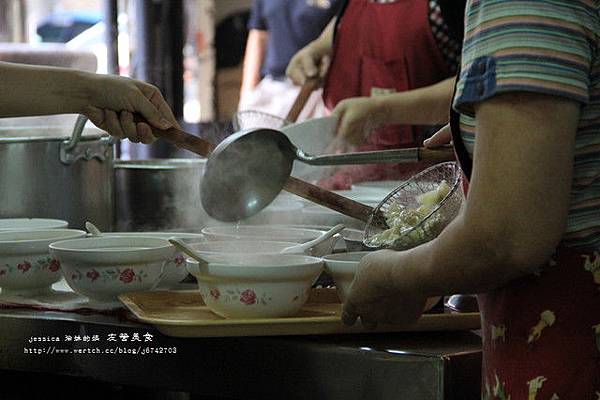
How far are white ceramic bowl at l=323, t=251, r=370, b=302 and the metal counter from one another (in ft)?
0.27

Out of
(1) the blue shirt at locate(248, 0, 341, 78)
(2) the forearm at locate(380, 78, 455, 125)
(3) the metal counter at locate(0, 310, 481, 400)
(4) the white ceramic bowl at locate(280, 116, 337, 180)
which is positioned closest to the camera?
(3) the metal counter at locate(0, 310, 481, 400)

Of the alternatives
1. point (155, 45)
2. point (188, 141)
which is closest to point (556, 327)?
point (188, 141)

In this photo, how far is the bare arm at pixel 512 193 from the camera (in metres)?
1.12

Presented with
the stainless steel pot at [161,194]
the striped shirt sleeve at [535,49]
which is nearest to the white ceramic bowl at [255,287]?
the striped shirt sleeve at [535,49]

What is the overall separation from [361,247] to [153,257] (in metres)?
0.38

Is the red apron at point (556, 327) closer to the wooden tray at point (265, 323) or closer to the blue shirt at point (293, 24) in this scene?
the wooden tray at point (265, 323)

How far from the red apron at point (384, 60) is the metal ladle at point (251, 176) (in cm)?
A: 107

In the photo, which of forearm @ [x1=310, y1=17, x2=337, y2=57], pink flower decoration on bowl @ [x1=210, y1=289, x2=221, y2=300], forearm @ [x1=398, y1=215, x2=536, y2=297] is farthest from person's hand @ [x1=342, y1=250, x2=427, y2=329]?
forearm @ [x1=310, y1=17, x2=337, y2=57]

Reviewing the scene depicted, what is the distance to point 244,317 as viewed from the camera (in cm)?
164

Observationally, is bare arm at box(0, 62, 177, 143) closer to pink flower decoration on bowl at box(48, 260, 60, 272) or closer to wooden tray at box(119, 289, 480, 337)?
pink flower decoration on bowl at box(48, 260, 60, 272)

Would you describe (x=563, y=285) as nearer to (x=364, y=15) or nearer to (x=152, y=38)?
(x=364, y=15)

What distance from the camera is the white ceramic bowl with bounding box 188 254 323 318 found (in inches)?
63.7

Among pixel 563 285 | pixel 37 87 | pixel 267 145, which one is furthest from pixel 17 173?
pixel 563 285

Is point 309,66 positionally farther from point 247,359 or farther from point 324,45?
point 247,359
